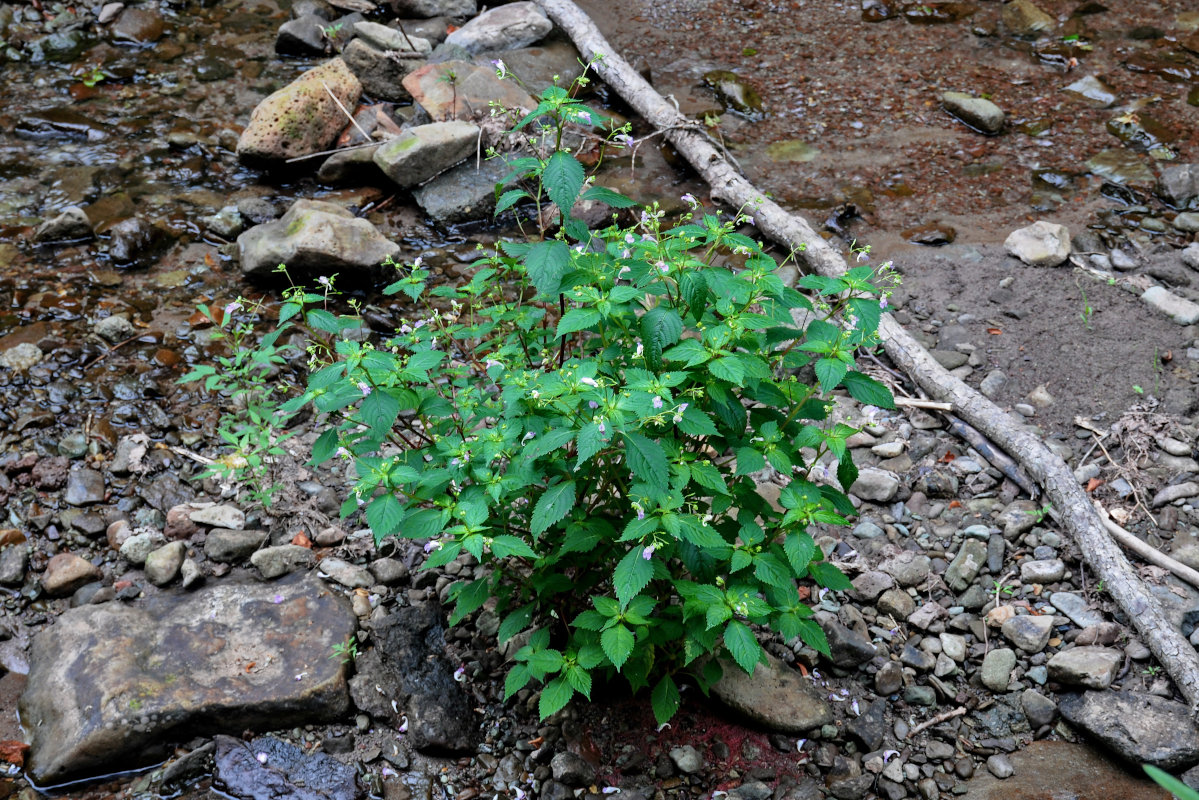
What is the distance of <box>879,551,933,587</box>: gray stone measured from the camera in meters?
3.44

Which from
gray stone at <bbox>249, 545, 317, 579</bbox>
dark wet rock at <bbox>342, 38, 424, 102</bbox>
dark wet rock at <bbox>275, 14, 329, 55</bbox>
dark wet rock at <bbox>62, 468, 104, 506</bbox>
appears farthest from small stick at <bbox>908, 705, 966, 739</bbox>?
dark wet rock at <bbox>275, 14, 329, 55</bbox>

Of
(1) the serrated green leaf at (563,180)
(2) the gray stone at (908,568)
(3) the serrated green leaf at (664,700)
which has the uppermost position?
(1) the serrated green leaf at (563,180)

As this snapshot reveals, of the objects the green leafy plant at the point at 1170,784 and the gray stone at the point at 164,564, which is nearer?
the green leafy plant at the point at 1170,784

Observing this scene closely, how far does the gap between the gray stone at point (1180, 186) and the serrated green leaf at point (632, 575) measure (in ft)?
16.2

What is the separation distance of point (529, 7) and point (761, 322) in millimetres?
6218

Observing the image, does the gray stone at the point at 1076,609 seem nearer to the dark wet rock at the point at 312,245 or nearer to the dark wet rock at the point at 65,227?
the dark wet rock at the point at 312,245

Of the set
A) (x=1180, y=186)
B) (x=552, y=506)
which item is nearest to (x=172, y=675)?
(x=552, y=506)

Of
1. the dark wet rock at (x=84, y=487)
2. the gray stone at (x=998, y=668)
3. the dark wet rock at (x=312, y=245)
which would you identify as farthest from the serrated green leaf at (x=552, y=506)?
the dark wet rock at (x=312, y=245)

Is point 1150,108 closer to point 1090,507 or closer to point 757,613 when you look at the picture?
point 1090,507

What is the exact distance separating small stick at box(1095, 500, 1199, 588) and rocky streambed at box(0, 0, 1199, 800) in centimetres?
9

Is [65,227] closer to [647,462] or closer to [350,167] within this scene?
[350,167]

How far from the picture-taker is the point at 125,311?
4883 mm

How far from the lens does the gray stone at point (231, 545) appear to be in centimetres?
354

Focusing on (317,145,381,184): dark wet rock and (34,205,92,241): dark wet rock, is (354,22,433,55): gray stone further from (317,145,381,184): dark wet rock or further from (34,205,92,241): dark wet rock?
(34,205,92,241): dark wet rock
